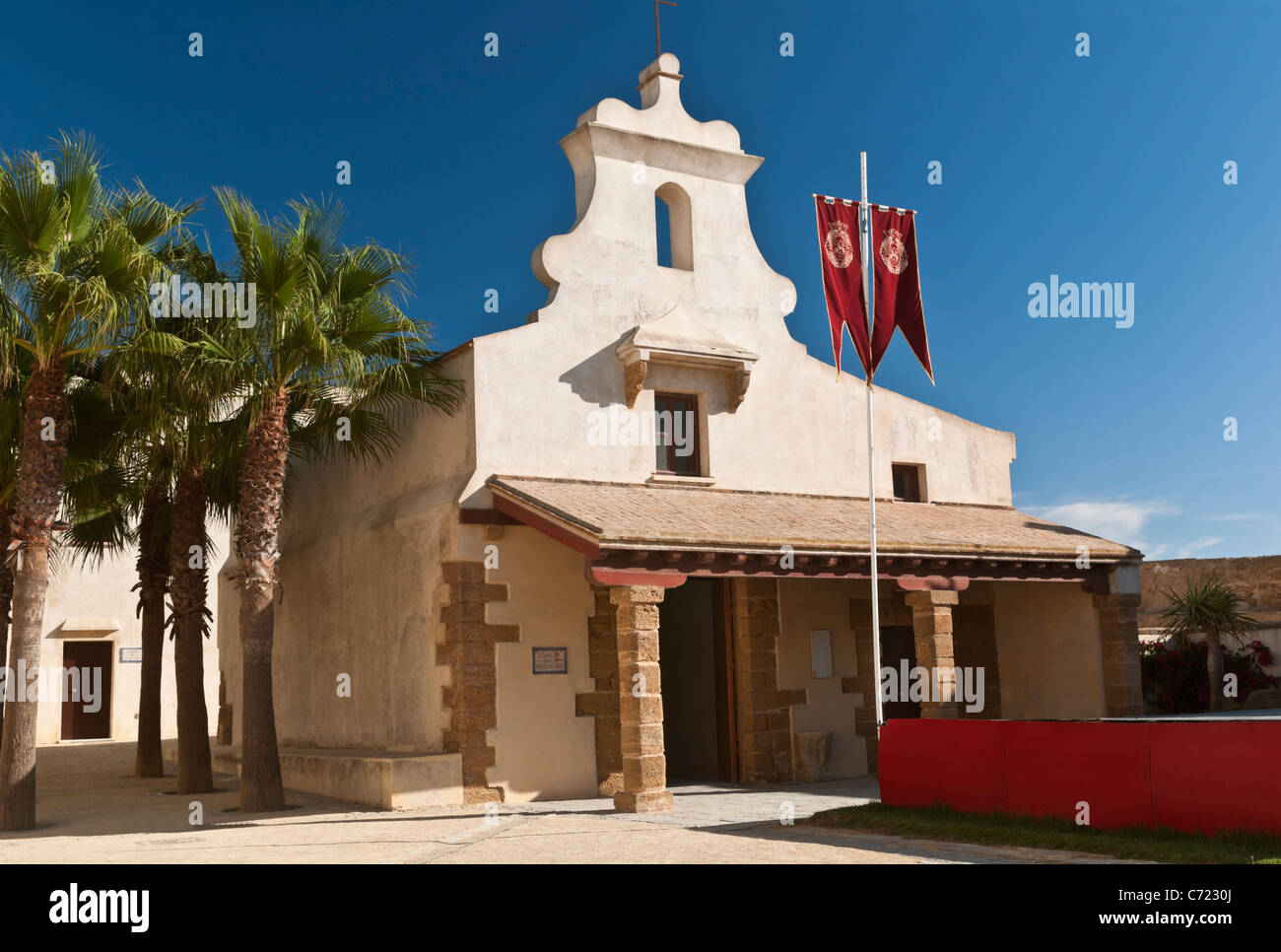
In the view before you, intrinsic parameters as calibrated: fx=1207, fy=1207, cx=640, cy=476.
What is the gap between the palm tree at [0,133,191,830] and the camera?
42.1ft

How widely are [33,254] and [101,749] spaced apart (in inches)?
697

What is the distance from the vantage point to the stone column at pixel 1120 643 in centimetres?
1778

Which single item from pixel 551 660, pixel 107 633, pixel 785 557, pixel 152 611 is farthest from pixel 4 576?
pixel 107 633

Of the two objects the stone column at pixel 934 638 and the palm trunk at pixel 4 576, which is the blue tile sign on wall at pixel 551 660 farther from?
the palm trunk at pixel 4 576

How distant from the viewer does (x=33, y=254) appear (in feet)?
42.3

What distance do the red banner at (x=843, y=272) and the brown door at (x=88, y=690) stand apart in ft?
74.8

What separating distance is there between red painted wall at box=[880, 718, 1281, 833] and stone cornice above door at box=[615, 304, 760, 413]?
620cm

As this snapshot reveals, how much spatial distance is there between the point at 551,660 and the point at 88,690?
1958cm

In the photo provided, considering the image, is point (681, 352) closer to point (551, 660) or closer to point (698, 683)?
point (551, 660)

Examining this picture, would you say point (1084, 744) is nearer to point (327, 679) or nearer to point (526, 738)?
point (526, 738)

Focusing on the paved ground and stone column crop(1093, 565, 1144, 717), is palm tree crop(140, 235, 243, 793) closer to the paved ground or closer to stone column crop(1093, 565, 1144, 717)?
the paved ground

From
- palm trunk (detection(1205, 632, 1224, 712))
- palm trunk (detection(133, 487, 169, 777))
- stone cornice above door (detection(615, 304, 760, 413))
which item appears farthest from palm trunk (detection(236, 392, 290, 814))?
palm trunk (detection(1205, 632, 1224, 712))

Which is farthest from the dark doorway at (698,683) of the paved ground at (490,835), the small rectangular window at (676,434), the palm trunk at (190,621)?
the palm trunk at (190,621)

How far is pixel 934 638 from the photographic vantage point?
52.3ft
